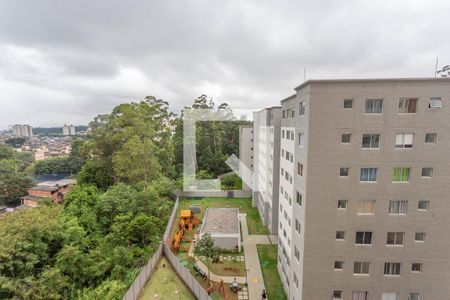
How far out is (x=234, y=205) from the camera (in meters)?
33.8

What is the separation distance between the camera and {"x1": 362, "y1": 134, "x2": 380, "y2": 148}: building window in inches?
478

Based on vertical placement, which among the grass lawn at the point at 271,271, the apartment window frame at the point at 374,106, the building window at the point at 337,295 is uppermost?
the apartment window frame at the point at 374,106

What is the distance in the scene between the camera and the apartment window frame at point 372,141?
477 inches

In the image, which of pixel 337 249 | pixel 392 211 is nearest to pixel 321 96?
pixel 392 211

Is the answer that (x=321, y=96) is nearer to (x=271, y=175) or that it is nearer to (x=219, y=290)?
(x=271, y=175)

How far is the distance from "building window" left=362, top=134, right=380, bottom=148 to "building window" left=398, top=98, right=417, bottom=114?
5.85ft

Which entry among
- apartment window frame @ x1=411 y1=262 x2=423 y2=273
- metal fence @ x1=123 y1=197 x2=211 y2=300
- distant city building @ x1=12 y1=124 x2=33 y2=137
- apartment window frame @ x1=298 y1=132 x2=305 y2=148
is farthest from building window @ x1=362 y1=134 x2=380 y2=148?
distant city building @ x1=12 y1=124 x2=33 y2=137

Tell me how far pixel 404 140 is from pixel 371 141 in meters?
1.67

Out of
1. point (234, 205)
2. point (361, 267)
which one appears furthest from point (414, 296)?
point (234, 205)

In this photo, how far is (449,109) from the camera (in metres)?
11.6

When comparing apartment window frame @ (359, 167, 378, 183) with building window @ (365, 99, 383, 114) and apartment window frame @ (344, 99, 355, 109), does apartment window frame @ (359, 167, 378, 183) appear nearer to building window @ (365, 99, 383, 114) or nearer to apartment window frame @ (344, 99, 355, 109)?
building window @ (365, 99, 383, 114)

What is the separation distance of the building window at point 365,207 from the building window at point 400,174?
179 centimetres

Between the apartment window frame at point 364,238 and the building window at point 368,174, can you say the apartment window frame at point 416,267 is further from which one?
the building window at point 368,174

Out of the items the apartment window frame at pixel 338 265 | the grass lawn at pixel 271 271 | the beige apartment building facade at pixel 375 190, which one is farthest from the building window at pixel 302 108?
the grass lawn at pixel 271 271
